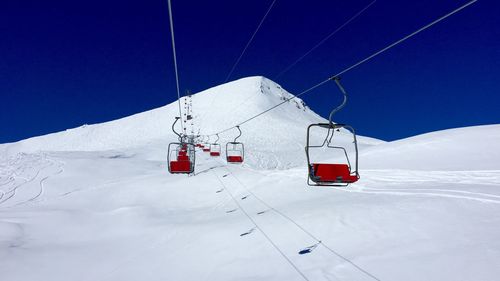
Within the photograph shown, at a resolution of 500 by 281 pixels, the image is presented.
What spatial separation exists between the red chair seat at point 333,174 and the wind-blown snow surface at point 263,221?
2.13 m

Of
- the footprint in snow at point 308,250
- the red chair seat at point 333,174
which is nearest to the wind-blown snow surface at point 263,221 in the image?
the footprint in snow at point 308,250

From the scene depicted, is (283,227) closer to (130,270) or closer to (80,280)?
(130,270)

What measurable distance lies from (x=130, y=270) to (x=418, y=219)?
32.9 feet

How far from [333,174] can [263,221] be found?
6.76 metres

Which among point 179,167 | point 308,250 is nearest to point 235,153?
point 179,167

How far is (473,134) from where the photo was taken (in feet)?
98.4

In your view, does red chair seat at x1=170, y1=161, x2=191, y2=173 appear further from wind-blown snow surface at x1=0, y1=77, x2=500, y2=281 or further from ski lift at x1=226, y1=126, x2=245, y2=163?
ski lift at x1=226, y1=126, x2=245, y2=163

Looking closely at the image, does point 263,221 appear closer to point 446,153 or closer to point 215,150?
point 446,153

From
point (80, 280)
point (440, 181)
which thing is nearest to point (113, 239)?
point (80, 280)

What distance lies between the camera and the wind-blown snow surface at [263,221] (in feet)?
31.2

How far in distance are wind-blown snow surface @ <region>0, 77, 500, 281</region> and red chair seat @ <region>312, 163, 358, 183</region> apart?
2.13 m

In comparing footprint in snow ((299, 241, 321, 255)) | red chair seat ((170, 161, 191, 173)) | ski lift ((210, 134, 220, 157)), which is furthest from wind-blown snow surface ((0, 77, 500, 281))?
red chair seat ((170, 161, 191, 173))

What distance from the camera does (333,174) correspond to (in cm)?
982

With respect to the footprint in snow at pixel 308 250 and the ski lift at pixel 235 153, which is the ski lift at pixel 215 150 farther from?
the footprint in snow at pixel 308 250
